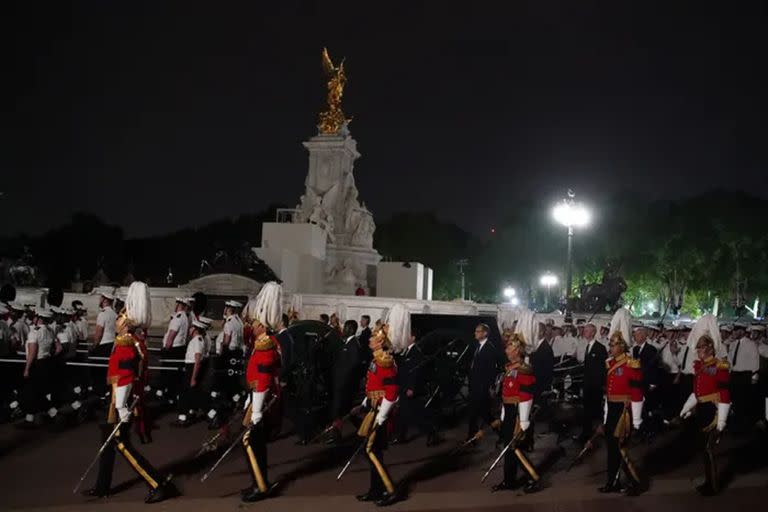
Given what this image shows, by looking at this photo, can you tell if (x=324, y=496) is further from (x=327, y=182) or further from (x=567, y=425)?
(x=327, y=182)

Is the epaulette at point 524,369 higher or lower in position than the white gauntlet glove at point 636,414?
higher

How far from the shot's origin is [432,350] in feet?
49.0

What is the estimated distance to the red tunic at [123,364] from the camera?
8.02 metres

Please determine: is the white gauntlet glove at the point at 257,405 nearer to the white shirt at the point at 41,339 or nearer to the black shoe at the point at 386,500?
A: the black shoe at the point at 386,500

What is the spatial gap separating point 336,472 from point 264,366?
2.68 metres

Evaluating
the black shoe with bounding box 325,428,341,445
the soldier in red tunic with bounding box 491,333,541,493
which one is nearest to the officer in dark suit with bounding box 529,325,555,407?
the black shoe with bounding box 325,428,341,445

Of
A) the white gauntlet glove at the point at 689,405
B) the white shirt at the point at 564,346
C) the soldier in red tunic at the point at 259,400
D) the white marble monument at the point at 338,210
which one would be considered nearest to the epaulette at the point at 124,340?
the soldier in red tunic at the point at 259,400

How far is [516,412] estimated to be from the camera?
9.15 metres

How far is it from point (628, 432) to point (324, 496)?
11.9 ft

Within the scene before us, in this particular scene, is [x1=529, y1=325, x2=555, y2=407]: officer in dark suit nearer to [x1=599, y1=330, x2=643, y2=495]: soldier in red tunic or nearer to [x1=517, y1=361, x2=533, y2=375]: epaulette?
[x1=599, y1=330, x2=643, y2=495]: soldier in red tunic

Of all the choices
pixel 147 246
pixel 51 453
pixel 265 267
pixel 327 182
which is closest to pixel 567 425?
pixel 51 453

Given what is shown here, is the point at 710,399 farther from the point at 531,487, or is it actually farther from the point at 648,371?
the point at 648,371

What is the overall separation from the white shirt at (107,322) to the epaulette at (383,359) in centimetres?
604

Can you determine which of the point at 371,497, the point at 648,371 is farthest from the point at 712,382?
the point at 648,371
